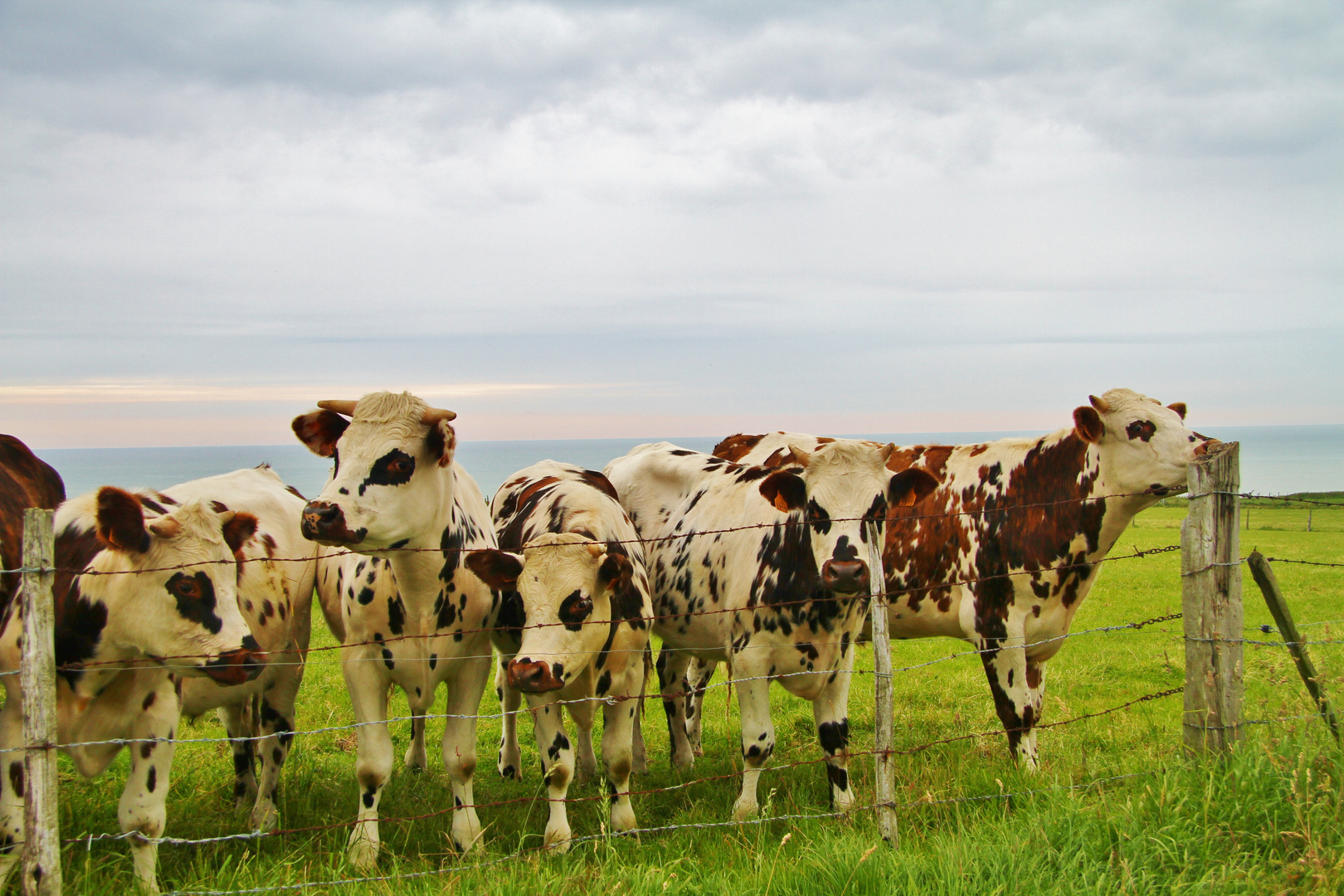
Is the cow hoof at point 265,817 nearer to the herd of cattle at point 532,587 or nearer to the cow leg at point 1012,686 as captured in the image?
the herd of cattle at point 532,587

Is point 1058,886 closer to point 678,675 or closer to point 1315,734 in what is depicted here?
point 1315,734

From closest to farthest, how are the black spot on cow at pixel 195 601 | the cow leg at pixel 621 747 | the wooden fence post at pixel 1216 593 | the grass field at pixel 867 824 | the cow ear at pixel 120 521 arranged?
the grass field at pixel 867 824, the cow ear at pixel 120 521, the black spot on cow at pixel 195 601, the wooden fence post at pixel 1216 593, the cow leg at pixel 621 747

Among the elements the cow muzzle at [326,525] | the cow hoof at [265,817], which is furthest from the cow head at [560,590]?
the cow hoof at [265,817]

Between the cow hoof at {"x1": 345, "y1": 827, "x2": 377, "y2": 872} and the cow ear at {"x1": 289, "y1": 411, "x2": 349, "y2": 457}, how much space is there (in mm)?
2069

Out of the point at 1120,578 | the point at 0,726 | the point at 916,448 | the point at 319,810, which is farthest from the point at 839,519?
the point at 1120,578

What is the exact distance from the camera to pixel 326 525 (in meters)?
4.43

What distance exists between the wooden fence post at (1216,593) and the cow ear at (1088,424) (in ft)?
6.11

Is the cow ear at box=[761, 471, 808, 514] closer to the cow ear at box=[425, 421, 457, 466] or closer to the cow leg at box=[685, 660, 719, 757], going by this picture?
the cow ear at box=[425, 421, 457, 466]

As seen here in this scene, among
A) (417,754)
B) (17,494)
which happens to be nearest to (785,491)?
(417,754)

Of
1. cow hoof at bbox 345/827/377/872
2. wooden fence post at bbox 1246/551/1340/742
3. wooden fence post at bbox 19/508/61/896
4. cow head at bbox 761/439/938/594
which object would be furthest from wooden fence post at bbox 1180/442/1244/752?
wooden fence post at bbox 19/508/61/896

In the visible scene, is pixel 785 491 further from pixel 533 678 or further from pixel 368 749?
pixel 368 749

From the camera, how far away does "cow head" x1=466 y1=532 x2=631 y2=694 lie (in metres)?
4.98

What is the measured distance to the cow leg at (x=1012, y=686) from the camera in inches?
255

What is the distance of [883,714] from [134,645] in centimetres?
358
